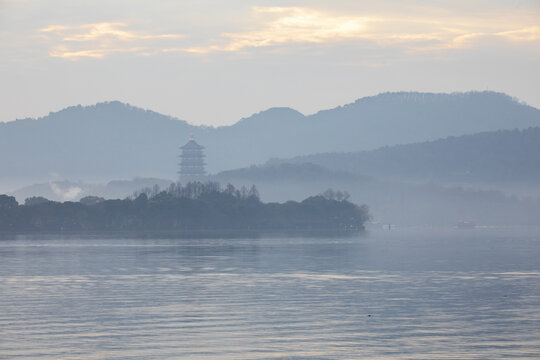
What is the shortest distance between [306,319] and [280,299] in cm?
898

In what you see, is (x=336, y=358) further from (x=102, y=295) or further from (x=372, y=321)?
(x=102, y=295)

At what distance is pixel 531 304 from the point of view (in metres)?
53.5

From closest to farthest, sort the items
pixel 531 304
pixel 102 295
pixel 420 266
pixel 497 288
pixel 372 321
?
pixel 372 321 → pixel 531 304 → pixel 102 295 → pixel 497 288 → pixel 420 266

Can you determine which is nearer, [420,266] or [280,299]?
[280,299]

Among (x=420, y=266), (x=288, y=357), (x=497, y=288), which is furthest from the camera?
(x=420, y=266)

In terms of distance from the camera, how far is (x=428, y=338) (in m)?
41.5

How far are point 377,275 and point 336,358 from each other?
125 ft

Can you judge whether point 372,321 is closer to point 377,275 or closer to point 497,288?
point 497,288

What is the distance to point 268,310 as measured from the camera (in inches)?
1991

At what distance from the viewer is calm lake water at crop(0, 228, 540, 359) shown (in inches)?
1544

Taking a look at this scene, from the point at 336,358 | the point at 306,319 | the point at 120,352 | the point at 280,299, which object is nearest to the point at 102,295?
the point at 280,299

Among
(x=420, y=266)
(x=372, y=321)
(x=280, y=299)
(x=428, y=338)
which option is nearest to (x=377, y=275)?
(x=420, y=266)

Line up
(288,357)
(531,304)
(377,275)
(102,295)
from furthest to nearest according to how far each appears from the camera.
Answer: (377,275)
(102,295)
(531,304)
(288,357)

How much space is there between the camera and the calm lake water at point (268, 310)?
39.2 metres
